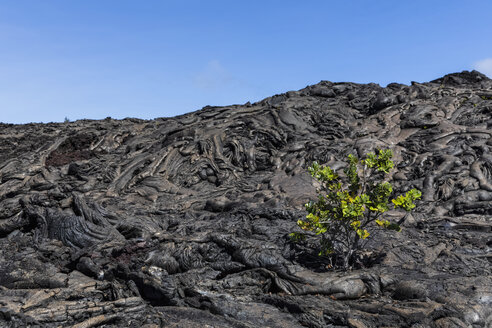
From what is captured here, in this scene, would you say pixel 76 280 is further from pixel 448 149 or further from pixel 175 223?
pixel 448 149

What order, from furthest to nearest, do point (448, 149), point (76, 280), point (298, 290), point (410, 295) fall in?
point (448, 149) < point (76, 280) < point (298, 290) < point (410, 295)

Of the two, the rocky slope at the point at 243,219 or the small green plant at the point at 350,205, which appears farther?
the small green plant at the point at 350,205

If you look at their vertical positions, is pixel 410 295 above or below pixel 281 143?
below

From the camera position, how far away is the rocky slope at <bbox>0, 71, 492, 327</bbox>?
10.0 meters

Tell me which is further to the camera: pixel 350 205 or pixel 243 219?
Answer: pixel 243 219

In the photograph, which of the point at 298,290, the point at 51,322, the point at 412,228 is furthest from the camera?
the point at 412,228

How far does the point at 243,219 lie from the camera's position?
56.3 ft

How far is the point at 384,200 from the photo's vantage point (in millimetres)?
12328

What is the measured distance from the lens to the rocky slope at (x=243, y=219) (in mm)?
10008

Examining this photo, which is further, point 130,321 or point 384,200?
point 384,200

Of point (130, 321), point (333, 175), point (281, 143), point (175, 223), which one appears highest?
point (281, 143)

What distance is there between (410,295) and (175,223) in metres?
9.78

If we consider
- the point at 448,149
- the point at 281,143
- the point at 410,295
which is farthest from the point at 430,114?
the point at 410,295

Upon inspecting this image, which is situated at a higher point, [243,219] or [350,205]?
[350,205]
